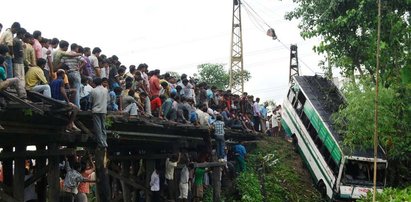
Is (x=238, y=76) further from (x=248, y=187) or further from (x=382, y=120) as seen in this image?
(x=382, y=120)

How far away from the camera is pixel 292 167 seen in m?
21.4

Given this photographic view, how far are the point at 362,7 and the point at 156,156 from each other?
763 cm

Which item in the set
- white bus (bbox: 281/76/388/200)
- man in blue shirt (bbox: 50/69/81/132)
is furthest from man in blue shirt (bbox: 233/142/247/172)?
man in blue shirt (bbox: 50/69/81/132)

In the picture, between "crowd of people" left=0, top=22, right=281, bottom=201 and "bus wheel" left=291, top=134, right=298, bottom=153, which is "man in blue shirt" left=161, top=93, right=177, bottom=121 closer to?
"crowd of people" left=0, top=22, right=281, bottom=201

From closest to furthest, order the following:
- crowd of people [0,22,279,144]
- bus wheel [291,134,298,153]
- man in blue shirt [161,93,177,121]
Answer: crowd of people [0,22,279,144], man in blue shirt [161,93,177,121], bus wheel [291,134,298,153]

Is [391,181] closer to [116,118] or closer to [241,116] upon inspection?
[241,116]

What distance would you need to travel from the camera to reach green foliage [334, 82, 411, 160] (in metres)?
16.5

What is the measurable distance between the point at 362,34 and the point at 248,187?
20.0 ft

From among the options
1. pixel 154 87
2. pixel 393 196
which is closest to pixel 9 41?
pixel 154 87

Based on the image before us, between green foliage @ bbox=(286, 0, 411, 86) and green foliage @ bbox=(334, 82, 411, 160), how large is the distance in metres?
0.79

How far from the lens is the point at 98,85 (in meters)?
10.5

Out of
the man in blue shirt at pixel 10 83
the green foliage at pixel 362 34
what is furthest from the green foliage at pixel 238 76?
the man in blue shirt at pixel 10 83

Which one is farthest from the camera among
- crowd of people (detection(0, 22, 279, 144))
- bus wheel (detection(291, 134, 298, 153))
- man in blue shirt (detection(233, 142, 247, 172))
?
bus wheel (detection(291, 134, 298, 153))

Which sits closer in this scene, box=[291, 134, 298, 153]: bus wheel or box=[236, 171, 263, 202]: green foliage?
box=[236, 171, 263, 202]: green foliage
